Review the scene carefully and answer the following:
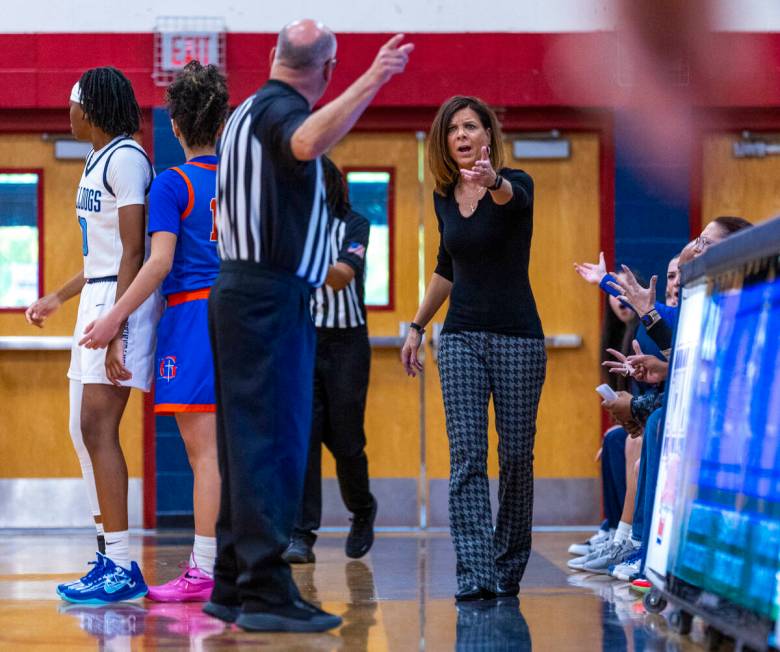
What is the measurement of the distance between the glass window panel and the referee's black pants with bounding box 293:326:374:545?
159 cm

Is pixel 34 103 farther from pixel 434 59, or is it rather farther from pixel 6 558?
pixel 6 558

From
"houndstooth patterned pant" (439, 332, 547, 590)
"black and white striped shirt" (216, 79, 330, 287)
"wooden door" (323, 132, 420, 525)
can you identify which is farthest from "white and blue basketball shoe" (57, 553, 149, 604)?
"wooden door" (323, 132, 420, 525)

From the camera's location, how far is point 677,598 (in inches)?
116

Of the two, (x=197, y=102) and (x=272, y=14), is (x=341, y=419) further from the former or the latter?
Answer: (x=272, y=14)

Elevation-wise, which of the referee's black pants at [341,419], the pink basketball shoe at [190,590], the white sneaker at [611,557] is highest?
the referee's black pants at [341,419]

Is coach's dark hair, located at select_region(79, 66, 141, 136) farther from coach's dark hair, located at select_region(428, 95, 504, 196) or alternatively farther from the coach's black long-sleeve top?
the coach's black long-sleeve top

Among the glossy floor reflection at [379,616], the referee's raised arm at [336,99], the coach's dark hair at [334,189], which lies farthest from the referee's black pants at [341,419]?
the referee's raised arm at [336,99]

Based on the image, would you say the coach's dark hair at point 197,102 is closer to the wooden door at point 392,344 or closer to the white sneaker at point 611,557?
the white sneaker at point 611,557

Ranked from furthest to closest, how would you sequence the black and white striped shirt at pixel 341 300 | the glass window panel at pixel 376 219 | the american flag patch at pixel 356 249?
1. the glass window panel at pixel 376 219
2. the black and white striped shirt at pixel 341 300
3. the american flag patch at pixel 356 249

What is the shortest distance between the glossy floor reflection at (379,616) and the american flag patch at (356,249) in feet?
3.88

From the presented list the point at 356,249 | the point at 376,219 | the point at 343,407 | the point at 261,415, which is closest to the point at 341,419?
the point at 343,407

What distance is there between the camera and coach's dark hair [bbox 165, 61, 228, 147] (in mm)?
3777

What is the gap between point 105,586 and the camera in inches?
142

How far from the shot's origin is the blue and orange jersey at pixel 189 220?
3650 mm
